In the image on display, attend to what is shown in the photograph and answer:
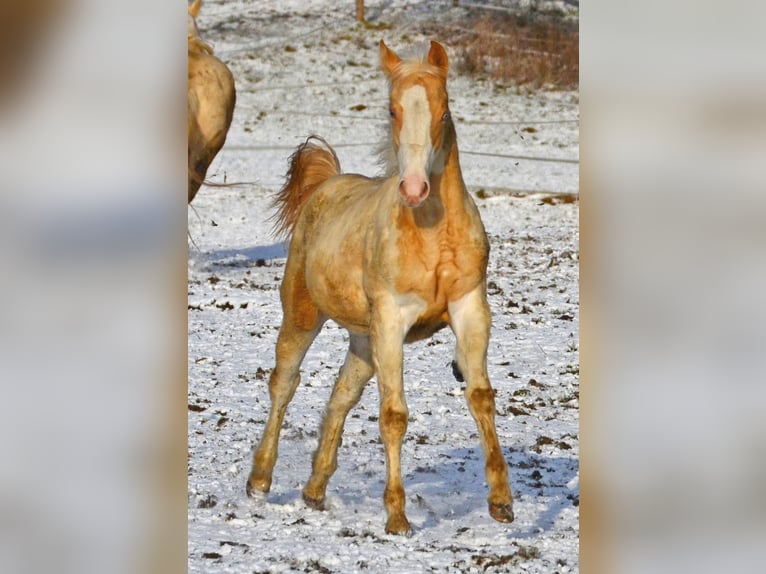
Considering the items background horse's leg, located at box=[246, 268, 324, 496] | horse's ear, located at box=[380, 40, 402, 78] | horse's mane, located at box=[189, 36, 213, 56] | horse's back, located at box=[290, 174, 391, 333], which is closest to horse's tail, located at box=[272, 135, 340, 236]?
horse's back, located at box=[290, 174, 391, 333]

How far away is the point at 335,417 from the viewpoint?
500cm

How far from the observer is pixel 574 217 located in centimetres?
620

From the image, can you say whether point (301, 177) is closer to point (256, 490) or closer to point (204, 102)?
point (204, 102)

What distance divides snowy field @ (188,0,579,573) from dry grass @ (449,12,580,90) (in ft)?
0.26

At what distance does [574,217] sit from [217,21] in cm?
195

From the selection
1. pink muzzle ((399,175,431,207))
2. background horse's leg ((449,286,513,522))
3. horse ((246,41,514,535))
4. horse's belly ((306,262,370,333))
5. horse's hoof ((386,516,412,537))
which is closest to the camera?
pink muzzle ((399,175,431,207))

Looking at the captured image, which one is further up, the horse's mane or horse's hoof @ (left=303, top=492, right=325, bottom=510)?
the horse's mane

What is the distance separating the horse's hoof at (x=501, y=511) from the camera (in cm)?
434

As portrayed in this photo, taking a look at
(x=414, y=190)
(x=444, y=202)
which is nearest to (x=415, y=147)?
(x=414, y=190)

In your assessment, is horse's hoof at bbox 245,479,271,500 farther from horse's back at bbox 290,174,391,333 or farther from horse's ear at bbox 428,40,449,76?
horse's ear at bbox 428,40,449,76

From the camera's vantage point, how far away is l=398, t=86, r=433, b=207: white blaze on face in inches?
158

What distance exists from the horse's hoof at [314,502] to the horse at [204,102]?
1.26 metres
